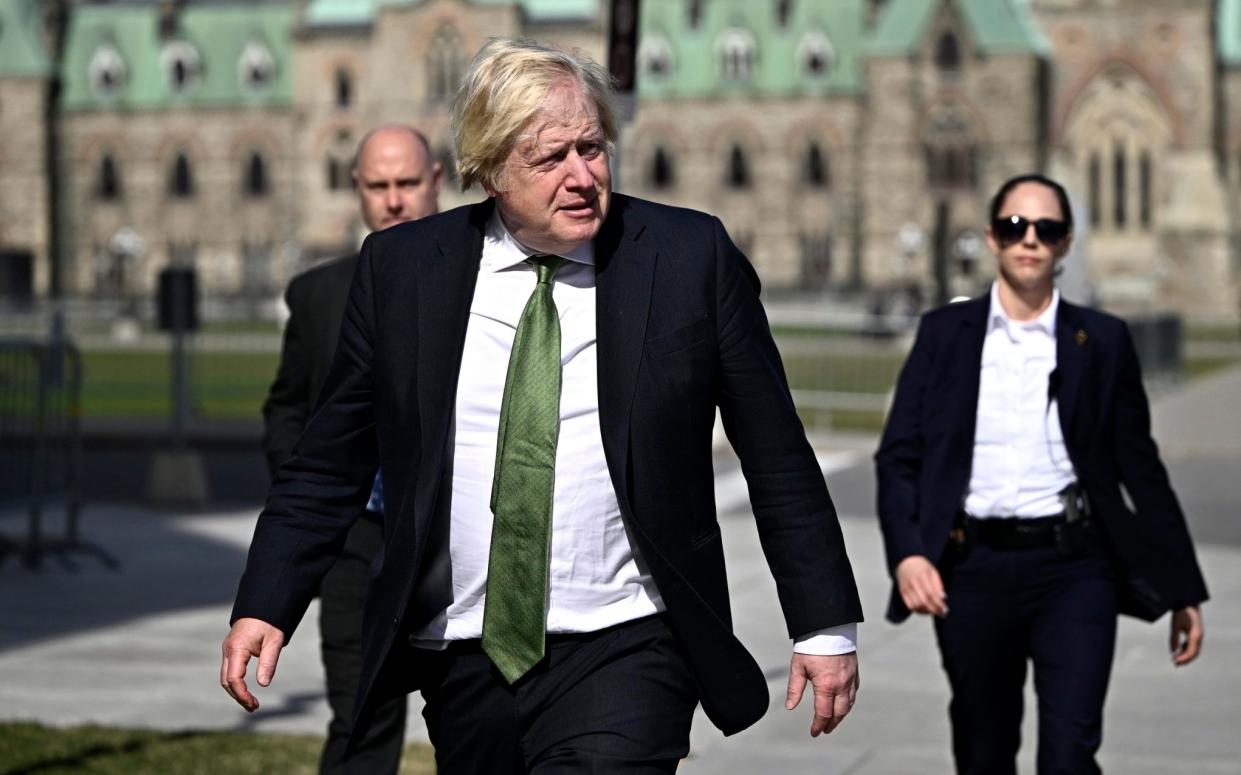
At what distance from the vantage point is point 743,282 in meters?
4.01

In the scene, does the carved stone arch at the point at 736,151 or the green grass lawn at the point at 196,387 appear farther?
the carved stone arch at the point at 736,151

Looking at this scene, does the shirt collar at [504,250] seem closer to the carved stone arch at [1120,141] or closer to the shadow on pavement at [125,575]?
the shadow on pavement at [125,575]

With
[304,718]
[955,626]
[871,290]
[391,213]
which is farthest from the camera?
[871,290]

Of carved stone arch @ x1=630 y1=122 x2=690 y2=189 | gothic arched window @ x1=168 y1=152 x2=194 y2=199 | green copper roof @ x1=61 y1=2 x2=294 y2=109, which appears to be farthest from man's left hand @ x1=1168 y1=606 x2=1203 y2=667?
gothic arched window @ x1=168 y1=152 x2=194 y2=199

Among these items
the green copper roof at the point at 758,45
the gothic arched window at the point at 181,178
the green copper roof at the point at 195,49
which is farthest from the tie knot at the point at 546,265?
the gothic arched window at the point at 181,178

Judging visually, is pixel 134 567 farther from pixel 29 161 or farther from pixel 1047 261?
pixel 29 161

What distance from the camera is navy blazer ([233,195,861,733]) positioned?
12.8 feet

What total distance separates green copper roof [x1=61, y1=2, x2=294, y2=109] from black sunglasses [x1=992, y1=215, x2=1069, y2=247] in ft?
267

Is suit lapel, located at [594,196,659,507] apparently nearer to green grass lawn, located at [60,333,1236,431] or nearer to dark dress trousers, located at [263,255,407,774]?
dark dress trousers, located at [263,255,407,774]

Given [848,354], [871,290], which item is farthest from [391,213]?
[871,290]

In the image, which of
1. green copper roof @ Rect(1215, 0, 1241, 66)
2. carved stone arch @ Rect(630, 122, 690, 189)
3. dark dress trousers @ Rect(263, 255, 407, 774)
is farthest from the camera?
carved stone arch @ Rect(630, 122, 690, 189)

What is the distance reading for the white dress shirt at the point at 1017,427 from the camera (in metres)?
5.62

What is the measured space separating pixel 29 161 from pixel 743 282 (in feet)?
281

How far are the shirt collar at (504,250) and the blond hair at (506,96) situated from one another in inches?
5.2
